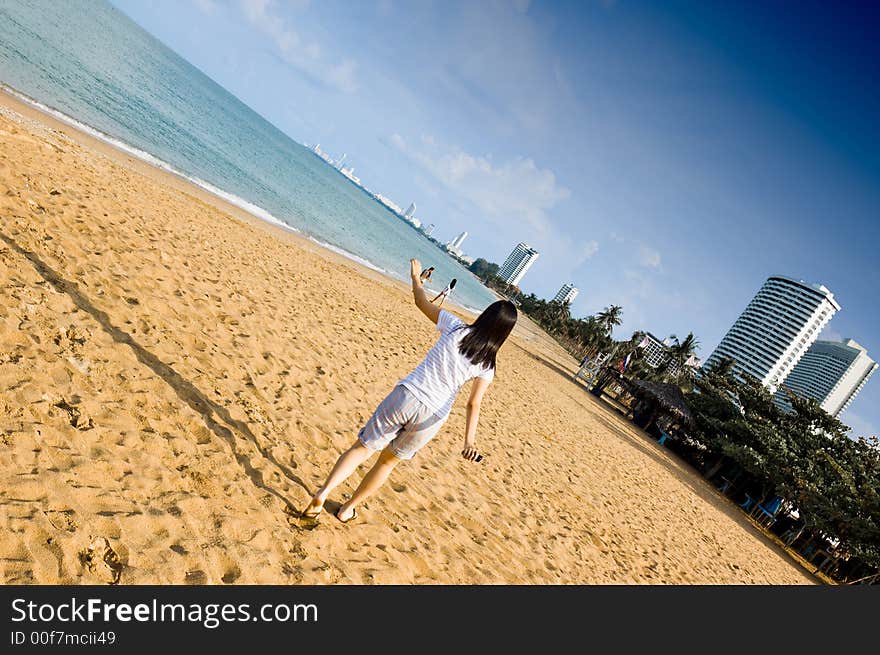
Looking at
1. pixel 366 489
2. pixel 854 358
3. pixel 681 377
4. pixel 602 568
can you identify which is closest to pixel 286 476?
pixel 366 489

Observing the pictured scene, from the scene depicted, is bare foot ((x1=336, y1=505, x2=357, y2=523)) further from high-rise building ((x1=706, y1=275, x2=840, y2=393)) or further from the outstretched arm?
high-rise building ((x1=706, y1=275, x2=840, y2=393))

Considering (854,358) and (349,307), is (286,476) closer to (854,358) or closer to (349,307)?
(349,307)

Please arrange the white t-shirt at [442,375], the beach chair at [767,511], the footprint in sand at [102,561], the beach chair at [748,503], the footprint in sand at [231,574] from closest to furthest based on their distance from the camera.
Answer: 1. the footprint in sand at [102,561]
2. the footprint in sand at [231,574]
3. the white t-shirt at [442,375]
4. the beach chair at [767,511]
5. the beach chair at [748,503]

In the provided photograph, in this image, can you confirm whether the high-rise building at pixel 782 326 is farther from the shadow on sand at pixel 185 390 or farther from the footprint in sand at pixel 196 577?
the footprint in sand at pixel 196 577

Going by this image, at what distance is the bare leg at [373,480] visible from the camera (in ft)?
9.16

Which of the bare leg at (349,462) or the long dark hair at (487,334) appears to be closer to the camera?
the long dark hair at (487,334)

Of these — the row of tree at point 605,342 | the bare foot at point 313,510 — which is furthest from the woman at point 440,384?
the row of tree at point 605,342

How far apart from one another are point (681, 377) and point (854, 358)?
115 m

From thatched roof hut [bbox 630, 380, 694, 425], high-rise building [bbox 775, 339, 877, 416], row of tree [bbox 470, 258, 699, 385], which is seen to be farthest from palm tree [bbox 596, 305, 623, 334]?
high-rise building [bbox 775, 339, 877, 416]

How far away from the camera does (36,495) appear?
226 centimetres

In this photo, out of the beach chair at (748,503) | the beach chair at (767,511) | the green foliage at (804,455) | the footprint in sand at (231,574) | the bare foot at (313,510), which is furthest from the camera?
the beach chair at (748,503)

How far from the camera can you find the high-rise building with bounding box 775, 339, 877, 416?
4845 inches

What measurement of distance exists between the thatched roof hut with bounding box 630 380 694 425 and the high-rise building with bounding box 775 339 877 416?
128186 mm

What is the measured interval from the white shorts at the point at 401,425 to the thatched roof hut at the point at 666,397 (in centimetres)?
2368
